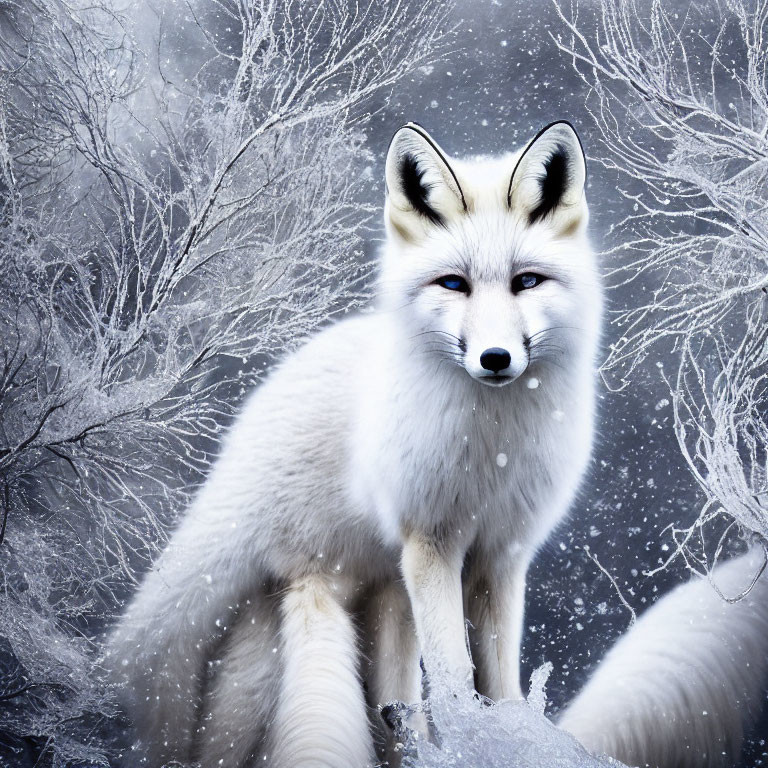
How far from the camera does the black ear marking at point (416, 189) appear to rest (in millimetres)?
1519

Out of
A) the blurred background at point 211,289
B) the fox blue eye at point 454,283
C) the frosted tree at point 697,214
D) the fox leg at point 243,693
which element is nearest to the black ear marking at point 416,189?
the fox blue eye at point 454,283

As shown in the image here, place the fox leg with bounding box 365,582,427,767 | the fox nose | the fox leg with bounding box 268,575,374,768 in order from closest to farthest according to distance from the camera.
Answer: the fox nose < the fox leg with bounding box 268,575,374,768 < the fox leg with bounding box 365,582,427,767

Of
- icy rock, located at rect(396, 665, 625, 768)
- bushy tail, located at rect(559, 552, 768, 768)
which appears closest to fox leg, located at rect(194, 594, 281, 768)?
icy rock, located at rect(396, 665, 625, 768)

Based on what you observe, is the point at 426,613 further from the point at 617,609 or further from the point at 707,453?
the point at 707,453

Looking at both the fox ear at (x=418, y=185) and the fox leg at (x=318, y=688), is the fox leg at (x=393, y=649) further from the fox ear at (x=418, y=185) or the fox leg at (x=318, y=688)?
the fox ear at (x=418, y=185)

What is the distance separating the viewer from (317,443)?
175 cm

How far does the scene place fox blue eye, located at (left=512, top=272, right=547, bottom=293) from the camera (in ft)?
4.84

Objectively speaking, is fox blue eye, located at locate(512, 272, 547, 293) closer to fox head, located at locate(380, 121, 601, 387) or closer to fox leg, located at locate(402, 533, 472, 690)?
fox head, located at locate(380, 121, 601, 387)

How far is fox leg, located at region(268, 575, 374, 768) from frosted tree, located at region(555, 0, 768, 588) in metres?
0.80

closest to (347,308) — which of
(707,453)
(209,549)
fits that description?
(209,549)

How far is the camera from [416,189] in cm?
154

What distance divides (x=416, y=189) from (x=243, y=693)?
1187 mm

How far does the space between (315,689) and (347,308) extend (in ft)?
2.86

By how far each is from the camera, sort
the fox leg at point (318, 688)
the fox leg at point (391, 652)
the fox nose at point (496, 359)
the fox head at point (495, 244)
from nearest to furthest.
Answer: the fox nose at point (496, 359)
the fox head at point (495, 244)
the fox leg at point (318, 688)
the fox leg at point (391, 652)
